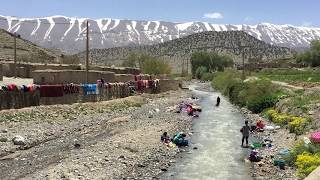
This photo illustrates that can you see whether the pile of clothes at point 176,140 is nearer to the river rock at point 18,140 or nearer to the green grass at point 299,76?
the river rock at point 18,140

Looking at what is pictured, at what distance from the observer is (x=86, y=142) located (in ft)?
103

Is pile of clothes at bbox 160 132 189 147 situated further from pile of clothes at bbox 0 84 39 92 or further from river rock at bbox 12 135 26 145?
pile of clothes at bbox 0 84 39 92

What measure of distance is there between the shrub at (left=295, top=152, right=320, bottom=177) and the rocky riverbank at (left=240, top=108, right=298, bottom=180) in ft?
1.82

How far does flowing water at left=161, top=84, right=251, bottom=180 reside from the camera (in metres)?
24.1

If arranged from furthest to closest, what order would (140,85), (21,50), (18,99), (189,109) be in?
(21,50), (140,85), (189,109), (18,99)

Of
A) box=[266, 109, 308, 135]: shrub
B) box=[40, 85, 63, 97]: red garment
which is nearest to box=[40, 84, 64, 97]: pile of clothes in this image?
box=[40, 85, 63, 97]: red garment

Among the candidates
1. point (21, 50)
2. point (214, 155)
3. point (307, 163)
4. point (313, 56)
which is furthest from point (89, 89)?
point (313, 56)

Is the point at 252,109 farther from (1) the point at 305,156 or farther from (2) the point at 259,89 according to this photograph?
(1) the point at 305,156

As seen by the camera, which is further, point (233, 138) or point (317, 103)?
point (317, 103)

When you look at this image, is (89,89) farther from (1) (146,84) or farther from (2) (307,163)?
(2) (307,163)

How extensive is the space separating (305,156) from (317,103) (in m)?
18.0

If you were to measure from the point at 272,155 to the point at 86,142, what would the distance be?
11078 mm

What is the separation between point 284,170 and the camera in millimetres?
24391

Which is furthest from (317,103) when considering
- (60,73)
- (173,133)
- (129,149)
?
(60,73)
